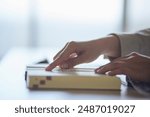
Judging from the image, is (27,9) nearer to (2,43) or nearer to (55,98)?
(2,43)

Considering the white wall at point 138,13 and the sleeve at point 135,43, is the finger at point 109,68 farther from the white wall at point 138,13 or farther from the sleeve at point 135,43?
the white wall at point 138,13

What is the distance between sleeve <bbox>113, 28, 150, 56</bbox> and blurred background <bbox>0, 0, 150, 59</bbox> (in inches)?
79.4

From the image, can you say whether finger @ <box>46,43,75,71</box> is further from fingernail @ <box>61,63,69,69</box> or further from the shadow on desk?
the shadow on desk

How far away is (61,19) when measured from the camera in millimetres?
3166

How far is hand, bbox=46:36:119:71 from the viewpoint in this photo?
996 mm

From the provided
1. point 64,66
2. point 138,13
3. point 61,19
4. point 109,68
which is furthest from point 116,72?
point 138,13

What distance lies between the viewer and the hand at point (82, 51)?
100 centimetres

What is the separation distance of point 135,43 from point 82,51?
187mm

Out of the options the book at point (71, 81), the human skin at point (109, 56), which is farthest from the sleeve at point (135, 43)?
the book at point (71, 81)

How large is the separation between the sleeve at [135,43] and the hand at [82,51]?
0.08 feet

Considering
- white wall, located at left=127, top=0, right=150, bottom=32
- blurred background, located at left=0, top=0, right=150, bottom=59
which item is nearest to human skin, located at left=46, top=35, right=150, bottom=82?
blurred background, located at left=0, top=0, right=150, bottom=59

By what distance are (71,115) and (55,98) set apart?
104 millimetres

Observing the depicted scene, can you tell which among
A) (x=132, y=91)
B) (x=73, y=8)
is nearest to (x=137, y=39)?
(x=132, y=91)

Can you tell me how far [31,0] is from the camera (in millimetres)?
3127
